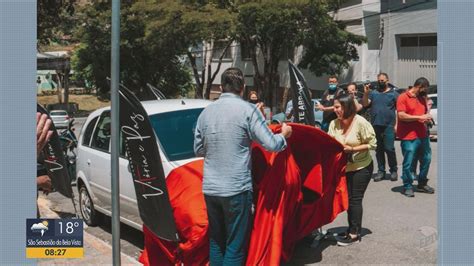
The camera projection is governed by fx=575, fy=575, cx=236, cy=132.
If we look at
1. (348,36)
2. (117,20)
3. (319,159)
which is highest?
(348,36)

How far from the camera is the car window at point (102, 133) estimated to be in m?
7.62

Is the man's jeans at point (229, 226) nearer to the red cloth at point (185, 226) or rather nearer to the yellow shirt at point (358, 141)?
the red cloth at point (185, 226)

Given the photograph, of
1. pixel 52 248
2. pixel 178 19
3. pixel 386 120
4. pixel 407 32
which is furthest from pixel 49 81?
pixel 52 248

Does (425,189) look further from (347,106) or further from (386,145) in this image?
(347,106)

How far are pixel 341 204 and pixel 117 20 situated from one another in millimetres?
3306

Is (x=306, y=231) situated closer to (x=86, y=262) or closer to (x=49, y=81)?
(x=86, y=262)

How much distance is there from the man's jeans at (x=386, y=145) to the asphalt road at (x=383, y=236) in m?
0.76

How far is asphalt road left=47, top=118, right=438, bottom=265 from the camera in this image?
5837 millimetres

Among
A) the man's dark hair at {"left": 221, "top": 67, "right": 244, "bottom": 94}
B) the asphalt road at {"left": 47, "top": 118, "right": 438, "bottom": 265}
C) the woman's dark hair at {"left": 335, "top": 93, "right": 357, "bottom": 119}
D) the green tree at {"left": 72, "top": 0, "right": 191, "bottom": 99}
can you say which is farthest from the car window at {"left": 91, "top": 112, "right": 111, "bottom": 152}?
the green tree at {"left": 72, "top": 0, "right": 191, "bottom": 99}

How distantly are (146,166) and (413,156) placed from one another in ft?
15.6

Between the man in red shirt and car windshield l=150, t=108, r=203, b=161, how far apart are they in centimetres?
314

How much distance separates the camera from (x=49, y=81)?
2152 inches

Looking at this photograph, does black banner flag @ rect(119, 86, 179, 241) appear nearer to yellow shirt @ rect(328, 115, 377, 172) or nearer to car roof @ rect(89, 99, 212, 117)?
car roof @ rect(89, 99, 212, 117)

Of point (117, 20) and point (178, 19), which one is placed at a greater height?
point (178, 19)
